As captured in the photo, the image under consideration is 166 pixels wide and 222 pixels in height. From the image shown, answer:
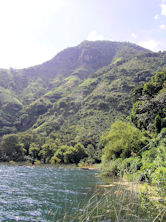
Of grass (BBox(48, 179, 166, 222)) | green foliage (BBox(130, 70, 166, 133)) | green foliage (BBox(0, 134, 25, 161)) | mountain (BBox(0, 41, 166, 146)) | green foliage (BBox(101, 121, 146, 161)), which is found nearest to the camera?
grass (BBox(48, 179, 166, 222))

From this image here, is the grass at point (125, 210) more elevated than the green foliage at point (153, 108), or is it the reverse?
the green foliage at point (153, 108)

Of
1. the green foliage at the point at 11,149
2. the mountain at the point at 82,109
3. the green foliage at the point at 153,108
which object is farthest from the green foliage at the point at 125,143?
the mountain at the point at 82,109

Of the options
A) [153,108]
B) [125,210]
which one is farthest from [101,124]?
[125,210]

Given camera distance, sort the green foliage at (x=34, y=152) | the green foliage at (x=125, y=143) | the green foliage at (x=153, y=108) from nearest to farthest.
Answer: the green foliage at (x=125, y=143), the green foliage at (x=153, y=108), the green foliage at (x=34, y=152)

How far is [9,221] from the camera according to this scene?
10.6m

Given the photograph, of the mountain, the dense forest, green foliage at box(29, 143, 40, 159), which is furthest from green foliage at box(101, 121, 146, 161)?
the mountain

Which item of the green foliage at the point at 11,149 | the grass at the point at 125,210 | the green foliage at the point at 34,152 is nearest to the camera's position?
the grass at the point at 125,210

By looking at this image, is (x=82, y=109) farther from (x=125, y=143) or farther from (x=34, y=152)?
(x=125, y=143)

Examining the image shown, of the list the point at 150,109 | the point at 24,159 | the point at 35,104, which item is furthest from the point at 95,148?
the point at 35,104

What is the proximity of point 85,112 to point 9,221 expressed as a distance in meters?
127

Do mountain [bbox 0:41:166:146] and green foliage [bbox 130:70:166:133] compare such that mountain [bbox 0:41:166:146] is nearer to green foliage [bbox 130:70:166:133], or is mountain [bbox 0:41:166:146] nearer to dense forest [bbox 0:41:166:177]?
dense forest [bbox 0:41:166:177]

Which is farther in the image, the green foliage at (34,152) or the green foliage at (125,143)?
the green foliage at (34,152)

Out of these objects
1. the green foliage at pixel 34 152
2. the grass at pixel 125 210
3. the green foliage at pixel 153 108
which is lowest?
the green foliage at pixel 34 152

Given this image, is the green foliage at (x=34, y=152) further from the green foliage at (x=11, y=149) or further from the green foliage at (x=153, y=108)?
the green foliage at (x=153, y=108)
